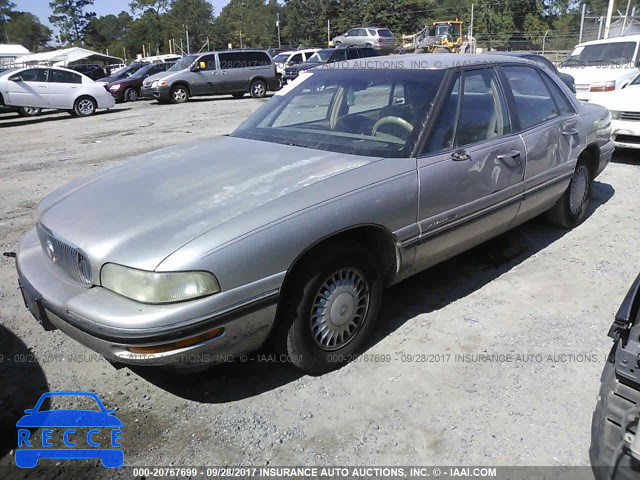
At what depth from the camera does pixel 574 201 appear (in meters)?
5.16

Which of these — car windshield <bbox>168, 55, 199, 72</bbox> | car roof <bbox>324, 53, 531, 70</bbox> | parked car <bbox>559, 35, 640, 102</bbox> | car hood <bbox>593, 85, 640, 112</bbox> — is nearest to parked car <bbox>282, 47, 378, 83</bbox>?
car windshield <bbox>168, 55, 199, 72</bbox>

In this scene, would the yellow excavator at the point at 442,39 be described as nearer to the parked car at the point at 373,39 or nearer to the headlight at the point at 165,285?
the parked car at the point at 373,39

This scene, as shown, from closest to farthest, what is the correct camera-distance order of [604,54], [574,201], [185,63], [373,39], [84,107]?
1. [574,201]
2. [604,54]
3. [84,107]
4. [185,63]
5. [373,39]

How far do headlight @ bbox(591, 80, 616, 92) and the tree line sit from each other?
118ft

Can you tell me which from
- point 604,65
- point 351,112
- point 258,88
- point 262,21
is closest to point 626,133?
point 604,65

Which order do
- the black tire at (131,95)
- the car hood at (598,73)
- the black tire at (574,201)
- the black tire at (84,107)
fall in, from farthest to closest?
the black tire at (131,95), the black tire at (84,107), the car hood at (598,73), the black tire at (574,201)

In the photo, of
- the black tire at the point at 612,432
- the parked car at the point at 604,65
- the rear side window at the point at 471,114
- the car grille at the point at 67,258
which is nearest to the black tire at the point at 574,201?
the rear side window at the point at 471,114

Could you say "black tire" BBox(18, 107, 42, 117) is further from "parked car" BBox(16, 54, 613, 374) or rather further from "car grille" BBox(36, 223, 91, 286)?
"car grille" BBox(36, 223, 91, 286)

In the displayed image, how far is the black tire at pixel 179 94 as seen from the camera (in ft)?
63.7

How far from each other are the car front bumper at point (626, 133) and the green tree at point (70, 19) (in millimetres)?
115010

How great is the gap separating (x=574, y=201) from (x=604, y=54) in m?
8.45

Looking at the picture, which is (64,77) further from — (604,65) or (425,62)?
(425,62)

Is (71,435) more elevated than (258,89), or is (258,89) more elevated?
(258,89)

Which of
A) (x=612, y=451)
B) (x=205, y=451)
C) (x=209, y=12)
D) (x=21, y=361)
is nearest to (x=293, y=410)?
(x=205, y=451)
